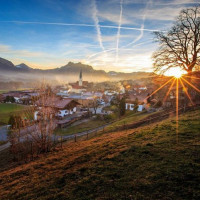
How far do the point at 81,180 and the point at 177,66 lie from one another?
15816 millimetres

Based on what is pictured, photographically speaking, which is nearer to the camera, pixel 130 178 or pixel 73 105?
pixel 130 178

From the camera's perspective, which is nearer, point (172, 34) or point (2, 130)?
point (172, 34)

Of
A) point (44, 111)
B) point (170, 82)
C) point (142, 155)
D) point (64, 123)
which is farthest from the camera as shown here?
point (64, 123)

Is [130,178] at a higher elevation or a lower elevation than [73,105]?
higher

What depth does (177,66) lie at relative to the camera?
52.4 ft

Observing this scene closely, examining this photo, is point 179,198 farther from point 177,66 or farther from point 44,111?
point 177,66

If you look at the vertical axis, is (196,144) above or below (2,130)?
above

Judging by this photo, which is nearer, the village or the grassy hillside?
the grassy hillside

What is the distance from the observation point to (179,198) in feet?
12.7

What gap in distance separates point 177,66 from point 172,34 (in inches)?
140

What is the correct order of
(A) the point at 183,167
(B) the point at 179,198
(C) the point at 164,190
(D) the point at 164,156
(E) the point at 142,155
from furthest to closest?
1. (E) the point at 142,155
2. (D) the point at 164,156
3. (A) the point at 183,167
4. (C) the point at 164,190
5. (B) the point at 179,198

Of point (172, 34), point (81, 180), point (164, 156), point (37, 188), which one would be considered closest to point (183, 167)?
point (164, 156)

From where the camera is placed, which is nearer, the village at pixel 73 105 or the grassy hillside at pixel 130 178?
the grassy hillside at pixel 130 178

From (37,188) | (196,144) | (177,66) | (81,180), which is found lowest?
(37,188)
